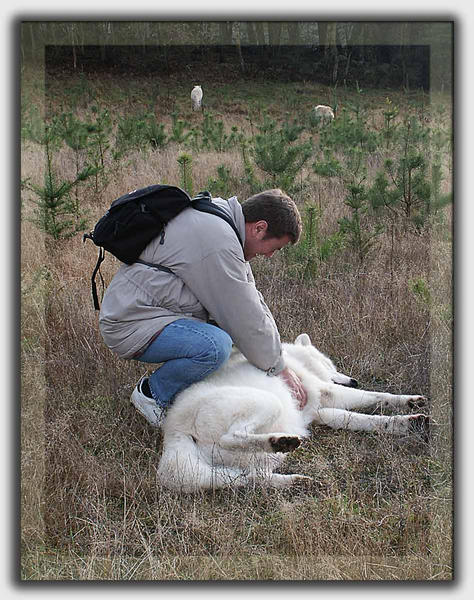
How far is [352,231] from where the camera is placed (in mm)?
6570

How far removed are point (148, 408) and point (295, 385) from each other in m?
0.89

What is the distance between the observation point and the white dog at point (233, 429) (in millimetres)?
3367

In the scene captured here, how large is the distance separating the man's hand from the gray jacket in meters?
0.14

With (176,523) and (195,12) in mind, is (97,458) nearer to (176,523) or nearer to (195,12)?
(176,523)

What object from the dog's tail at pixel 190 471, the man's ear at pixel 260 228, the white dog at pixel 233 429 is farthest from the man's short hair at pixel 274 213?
the dog's tail at pixel 190 471

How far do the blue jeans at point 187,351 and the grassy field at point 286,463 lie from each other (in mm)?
458

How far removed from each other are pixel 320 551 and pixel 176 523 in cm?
70

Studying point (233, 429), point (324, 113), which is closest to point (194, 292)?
point (233, 429)

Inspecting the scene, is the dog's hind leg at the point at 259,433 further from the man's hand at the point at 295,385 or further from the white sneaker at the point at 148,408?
the white sneaker at the point at 148,408

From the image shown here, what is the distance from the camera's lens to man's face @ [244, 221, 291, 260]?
12.5 ft

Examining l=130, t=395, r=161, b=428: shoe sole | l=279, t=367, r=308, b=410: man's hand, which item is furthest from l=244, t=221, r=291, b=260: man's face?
l=130, t=395, r=161, b=428: shoe sole

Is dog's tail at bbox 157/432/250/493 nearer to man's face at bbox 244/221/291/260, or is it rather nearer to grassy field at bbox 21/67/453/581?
grassy field at bbox 21/67/453/581

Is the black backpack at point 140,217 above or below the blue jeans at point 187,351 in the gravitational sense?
above
